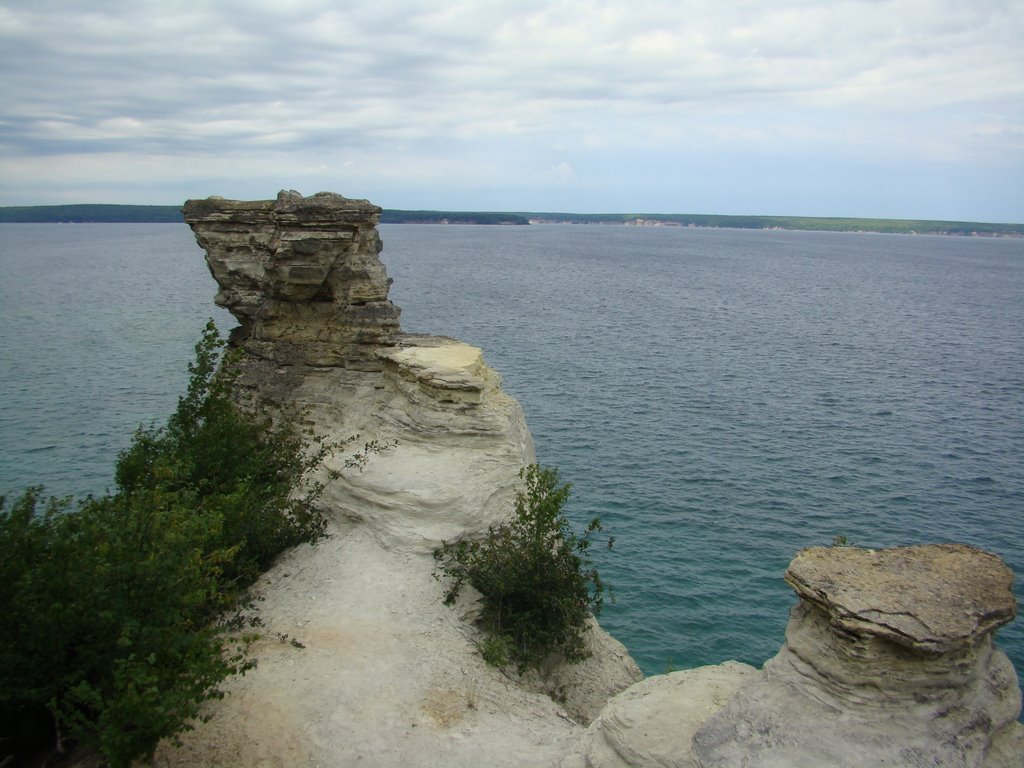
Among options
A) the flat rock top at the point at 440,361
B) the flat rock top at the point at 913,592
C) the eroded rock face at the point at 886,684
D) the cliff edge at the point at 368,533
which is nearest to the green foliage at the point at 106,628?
the cliff edge at the point at 368,533

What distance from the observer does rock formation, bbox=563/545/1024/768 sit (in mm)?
10734

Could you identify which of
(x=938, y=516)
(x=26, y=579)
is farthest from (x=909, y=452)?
(x=26, y=579)

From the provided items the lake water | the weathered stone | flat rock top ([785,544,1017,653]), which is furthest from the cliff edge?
the lake water

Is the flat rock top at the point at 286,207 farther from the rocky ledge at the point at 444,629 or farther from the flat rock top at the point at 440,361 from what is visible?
the flat rock top at the point at 440,361

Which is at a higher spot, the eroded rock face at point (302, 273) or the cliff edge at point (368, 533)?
the eroded rock face at point (302, 273)

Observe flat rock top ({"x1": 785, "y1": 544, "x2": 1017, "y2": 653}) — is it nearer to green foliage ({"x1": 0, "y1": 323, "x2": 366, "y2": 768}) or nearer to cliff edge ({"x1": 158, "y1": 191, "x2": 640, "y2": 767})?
cliff edge ({"x1": 158, "y1": 191, "x2": 640, "y2": 767})

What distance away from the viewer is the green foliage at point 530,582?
18078mm

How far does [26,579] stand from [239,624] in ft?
18.5

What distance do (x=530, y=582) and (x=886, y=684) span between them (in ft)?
28.4

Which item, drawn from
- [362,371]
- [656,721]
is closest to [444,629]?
[656,721]

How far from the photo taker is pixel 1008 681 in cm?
1148

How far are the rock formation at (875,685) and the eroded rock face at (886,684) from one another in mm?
14

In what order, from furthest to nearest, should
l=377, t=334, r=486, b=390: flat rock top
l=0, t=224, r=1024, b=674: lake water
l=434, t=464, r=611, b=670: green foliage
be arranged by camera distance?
1. l=0, t=224, r=1024, b=674: lake water
2. l=377, t=334, r=486, b=390: flat rock top
3. l=434, t=464, r=611, b=670: green foliage

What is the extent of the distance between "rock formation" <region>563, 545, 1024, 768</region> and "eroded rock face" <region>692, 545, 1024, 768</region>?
0.05 ft
